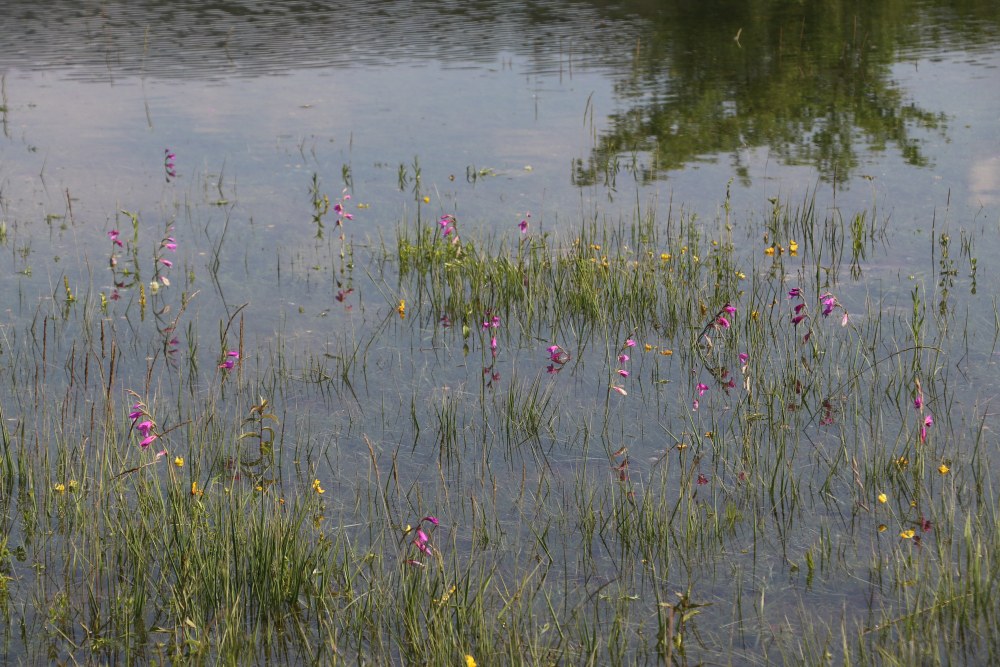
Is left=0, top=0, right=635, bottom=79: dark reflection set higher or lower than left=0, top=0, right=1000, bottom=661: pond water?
higher

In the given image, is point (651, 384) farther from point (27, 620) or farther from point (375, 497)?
point (27, 620)

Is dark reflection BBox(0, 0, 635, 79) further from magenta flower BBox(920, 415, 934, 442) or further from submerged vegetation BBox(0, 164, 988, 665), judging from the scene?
magenta flower BBox(920, 415, 934, 442)

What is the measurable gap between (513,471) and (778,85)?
11.5 metres

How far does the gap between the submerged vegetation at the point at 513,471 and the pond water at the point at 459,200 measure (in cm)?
5

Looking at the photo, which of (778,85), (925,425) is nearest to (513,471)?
(925,425)

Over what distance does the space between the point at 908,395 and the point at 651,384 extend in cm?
136

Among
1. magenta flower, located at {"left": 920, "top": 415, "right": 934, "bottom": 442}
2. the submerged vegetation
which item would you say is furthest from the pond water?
magenta flower, located at {"left": 920, "top": 415, "right": 934, "bottom": 442}

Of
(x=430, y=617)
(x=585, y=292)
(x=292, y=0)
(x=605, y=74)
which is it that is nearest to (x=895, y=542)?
(x=430, y=617)

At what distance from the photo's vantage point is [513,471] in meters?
5.39

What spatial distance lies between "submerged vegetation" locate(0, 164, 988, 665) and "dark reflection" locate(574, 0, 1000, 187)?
143 inches

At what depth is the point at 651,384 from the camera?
6.35 m

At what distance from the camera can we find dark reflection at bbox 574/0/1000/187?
1180cm

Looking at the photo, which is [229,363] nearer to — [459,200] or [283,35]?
[459,200]

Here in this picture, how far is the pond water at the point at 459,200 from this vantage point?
18.7ft
